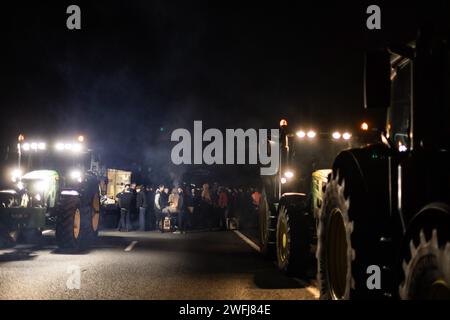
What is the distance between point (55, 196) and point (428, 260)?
14.0m

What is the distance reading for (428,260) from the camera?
4.20m

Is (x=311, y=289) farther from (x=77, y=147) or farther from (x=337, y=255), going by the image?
(x=77, y=147)

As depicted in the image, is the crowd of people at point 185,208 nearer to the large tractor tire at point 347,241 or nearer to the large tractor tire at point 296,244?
the large tractor tire at point 296,244

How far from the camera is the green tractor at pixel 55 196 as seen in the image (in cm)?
1495

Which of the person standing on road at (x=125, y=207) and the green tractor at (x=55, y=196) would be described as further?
the person standing on road at (x=125, y=207)

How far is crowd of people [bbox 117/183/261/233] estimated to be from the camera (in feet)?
76.5

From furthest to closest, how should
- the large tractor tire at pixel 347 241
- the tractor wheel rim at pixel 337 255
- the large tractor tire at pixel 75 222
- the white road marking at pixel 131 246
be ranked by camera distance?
the white road marking at pixel 131 246
the large tractor tire at pixel 75 222
the tractor wheel rim at pixel 337 255
the large tractor tire at pixel 347 241

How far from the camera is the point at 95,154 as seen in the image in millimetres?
18250

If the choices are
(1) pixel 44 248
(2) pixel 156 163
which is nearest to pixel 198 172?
A: (2) pixel 156 163

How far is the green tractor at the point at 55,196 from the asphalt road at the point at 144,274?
542mm

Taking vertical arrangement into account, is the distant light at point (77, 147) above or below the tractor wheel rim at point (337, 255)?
above

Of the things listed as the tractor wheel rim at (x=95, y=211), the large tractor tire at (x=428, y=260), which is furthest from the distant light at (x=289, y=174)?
the large tractor tire at (x=428, y=260)
